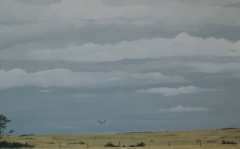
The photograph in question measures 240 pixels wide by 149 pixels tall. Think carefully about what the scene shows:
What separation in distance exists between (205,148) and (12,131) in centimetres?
4114

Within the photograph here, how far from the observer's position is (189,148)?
1988 inches

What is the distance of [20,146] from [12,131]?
51.7 ft

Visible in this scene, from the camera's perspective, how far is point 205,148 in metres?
51.0

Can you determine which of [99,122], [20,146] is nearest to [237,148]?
[99,122]

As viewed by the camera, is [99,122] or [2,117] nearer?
[99,122]

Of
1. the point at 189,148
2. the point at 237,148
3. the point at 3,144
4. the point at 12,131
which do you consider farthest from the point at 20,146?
the point at 237,148

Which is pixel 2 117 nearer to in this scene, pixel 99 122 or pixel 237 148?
pixel 99 122

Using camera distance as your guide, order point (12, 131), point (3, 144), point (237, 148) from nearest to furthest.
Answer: point (237, 148) < point (3, 144) < point (12, 131)

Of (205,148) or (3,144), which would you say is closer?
(205,148)

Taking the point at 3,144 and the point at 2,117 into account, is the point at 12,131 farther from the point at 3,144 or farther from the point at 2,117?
the point at 3,144

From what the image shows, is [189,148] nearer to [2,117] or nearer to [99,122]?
[99,122]

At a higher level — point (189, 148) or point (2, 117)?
point (2, 117)

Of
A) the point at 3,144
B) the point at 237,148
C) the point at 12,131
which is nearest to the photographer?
the point at 237,148

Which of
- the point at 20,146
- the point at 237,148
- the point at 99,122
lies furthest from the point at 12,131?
the point at 237,148
